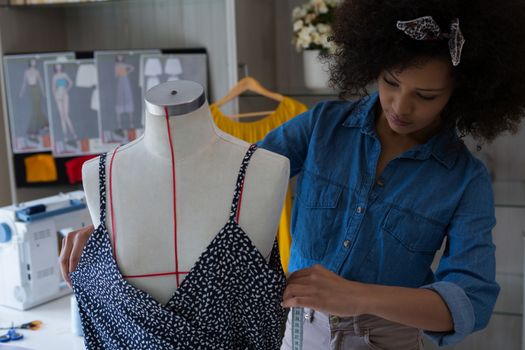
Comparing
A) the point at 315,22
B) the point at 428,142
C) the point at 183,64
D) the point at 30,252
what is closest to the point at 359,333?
the point at 428,142

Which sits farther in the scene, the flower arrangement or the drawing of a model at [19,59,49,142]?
the drawing of a model at [19,59,49,142]

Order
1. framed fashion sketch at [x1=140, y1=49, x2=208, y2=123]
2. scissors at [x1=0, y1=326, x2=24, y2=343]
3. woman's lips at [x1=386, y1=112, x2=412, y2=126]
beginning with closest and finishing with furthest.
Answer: woman's lips at [x1=386, y1=112, x2=412, y2=126], scissors at [x1=0, y1=326, x2=24, y2=343], framed fashion sketch at [x1=140, y1=49, x2=208, y2=123]

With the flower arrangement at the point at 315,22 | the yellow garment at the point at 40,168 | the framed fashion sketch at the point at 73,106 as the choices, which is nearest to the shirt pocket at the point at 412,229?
the flower arrangement at the point at 315,22

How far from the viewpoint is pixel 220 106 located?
7.92 feet

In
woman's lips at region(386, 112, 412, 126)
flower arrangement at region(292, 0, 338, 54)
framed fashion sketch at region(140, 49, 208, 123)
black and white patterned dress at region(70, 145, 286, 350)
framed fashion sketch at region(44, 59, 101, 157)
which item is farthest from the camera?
framed fashion sketch at region(44, 59, 101, 157)

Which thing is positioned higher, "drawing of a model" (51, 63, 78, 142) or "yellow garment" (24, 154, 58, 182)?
"drawing of a model" (51, 63, 78, 142)

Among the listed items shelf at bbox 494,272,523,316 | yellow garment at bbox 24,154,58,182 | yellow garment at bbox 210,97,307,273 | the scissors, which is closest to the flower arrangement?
yellow garment at bbox 210,97,307,273

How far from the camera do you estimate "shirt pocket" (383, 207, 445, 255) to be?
4.36ft

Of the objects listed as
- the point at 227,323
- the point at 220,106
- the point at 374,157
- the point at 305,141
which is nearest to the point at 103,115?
the point at 220,106

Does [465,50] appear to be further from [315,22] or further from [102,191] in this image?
[315,22]

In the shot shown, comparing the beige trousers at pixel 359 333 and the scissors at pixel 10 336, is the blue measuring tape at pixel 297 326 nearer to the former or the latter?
the beige trousers at pixel 359 333

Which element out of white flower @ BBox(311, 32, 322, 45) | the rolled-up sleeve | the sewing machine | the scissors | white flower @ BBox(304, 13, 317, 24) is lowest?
the scissors

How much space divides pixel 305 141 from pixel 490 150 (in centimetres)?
130

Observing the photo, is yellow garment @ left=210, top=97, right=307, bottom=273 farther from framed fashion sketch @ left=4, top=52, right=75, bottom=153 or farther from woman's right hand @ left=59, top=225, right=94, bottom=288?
woman's right hand @ left=59, top=225, right=94, bottom=288
